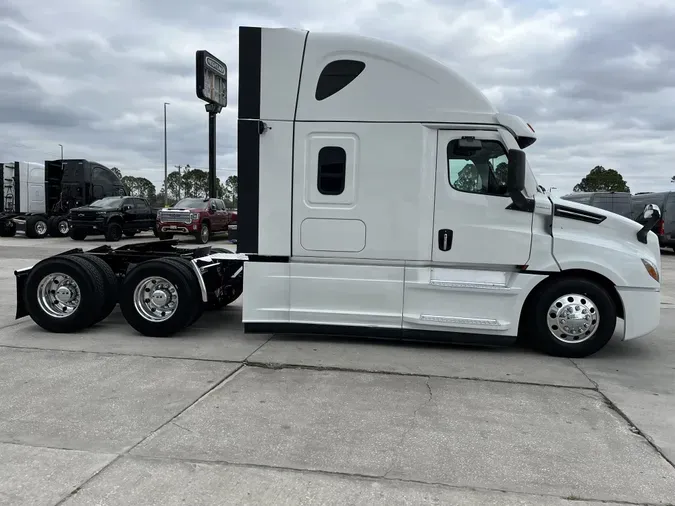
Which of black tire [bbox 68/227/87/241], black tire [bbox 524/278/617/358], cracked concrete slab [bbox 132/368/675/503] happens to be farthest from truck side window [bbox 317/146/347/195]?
black tire [bbox 68/227/87/241]

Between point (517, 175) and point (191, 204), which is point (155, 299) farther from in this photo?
point (191, 204)

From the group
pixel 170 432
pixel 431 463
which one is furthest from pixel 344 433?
pixel 170 432

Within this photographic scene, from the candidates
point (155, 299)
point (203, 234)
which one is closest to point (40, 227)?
point (203, 234)

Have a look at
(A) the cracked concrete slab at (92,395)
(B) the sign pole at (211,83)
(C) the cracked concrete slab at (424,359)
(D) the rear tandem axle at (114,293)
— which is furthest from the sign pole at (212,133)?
(A) the cracked concrete slab at (92,395)

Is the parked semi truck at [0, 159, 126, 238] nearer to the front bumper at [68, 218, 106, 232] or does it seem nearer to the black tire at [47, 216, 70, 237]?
the black tire at [47, 216, 70, 237]

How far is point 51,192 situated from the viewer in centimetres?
2453

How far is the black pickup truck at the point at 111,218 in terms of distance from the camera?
68.2 feet

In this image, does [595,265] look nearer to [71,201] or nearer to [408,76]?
[408,76]

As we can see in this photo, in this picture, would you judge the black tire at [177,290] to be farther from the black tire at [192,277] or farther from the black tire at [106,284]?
the black tire at [106,284]

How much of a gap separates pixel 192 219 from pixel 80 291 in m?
14.1

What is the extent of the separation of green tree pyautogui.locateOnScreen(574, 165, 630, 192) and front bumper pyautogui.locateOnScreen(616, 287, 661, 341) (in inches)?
2321

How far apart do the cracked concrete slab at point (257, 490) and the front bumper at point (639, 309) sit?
3.35m

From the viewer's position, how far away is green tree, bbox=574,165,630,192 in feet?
199

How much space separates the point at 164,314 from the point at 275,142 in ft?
8.36
